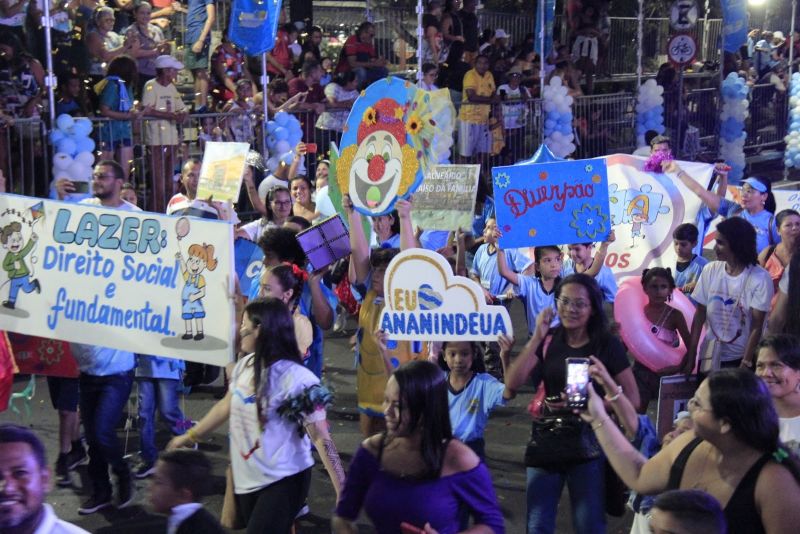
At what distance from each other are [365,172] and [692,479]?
381 cm

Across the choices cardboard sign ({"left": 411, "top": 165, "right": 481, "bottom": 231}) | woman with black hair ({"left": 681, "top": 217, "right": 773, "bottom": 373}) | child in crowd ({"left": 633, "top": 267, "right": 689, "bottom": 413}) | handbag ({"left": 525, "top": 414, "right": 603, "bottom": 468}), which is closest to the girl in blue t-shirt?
handbag ({"left": 525, "top": 414, "right": 603, "bottom": 468})

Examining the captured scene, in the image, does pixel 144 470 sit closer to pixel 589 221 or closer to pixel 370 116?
pixel 370 116

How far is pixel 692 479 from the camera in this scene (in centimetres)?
383

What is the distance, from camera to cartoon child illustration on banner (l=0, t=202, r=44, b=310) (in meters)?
6.74

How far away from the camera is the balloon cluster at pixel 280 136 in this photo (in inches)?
519

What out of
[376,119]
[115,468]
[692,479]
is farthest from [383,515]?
[376,119]

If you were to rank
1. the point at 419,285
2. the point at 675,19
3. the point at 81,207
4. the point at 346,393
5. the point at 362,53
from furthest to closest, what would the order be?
the point at 675,19 < the point at 362,53 < the point at 346,393 < the point at 81,207 < the point at 419,285

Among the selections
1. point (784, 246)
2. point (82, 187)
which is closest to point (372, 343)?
point (784, 246)

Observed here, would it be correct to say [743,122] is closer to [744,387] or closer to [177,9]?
[177,9]

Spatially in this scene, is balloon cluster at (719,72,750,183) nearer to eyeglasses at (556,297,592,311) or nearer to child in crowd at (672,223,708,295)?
child in crowd at (672,223,708,295)

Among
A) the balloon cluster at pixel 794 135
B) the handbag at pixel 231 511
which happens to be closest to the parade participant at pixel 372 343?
the handbag at pixel 231 511

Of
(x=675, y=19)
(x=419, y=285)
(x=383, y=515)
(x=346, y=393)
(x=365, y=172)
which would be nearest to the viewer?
(x=383, y=515)

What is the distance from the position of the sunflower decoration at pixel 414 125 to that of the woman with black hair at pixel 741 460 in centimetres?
364

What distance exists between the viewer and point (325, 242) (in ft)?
23.4
